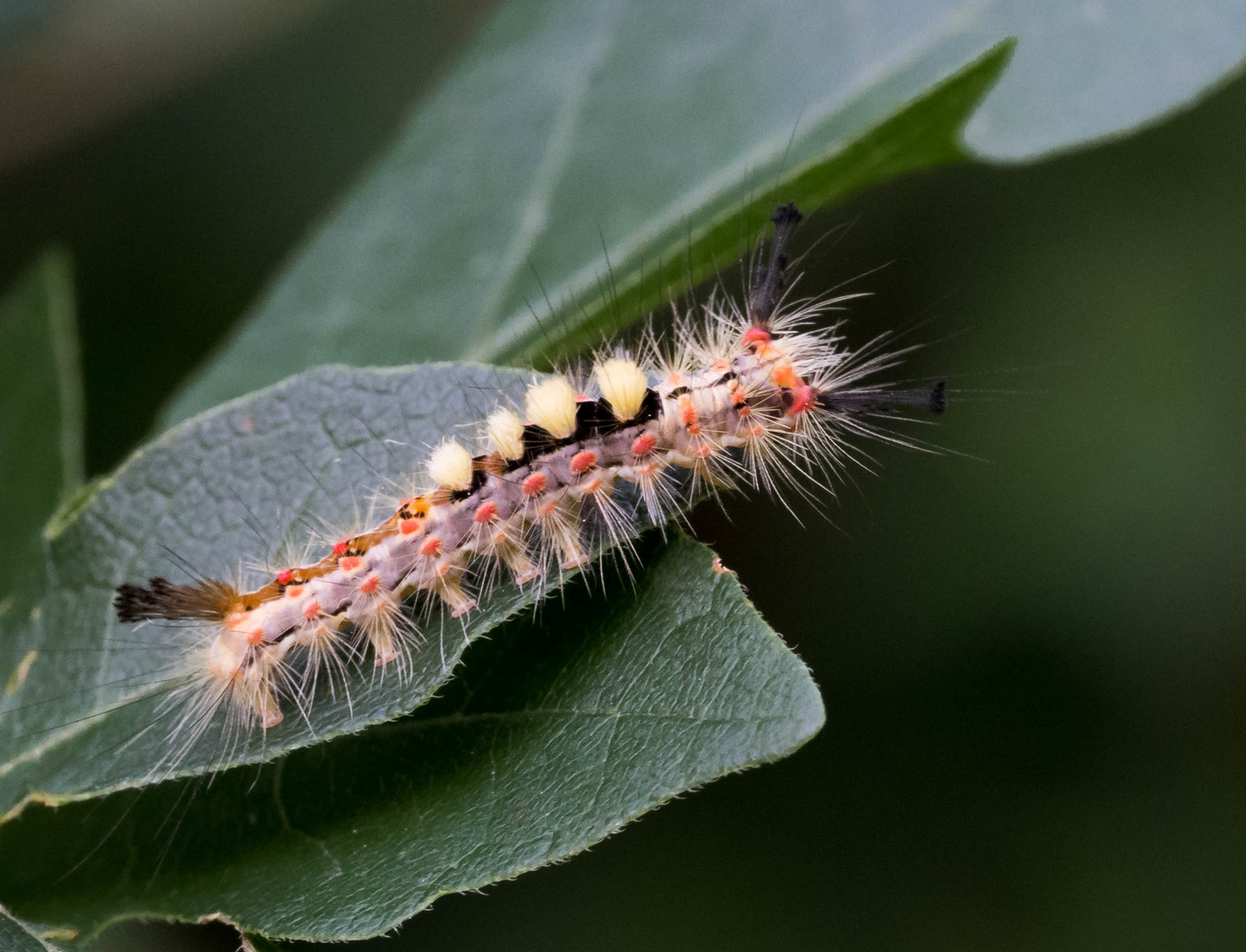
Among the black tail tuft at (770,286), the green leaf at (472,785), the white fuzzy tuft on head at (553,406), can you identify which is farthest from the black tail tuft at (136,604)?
the black tail tuft at (770,286)

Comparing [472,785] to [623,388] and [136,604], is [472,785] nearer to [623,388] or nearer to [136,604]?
[136,604]

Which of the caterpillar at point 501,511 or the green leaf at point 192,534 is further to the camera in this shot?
the caterpillar at point 501,511

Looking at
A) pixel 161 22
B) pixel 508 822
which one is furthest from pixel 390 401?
pixel 161 22

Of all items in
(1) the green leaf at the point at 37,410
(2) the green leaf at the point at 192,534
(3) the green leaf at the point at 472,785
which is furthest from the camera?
(1) the green leaf at the point at 37,410

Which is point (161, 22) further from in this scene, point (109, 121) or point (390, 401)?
point (390, 401)

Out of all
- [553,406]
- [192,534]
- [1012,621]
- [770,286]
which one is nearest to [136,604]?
[192,534]

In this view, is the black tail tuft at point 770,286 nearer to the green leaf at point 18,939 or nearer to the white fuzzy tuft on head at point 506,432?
the white fuzzy tuft on head at point 506,432

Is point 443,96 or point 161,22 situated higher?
point 161,22
